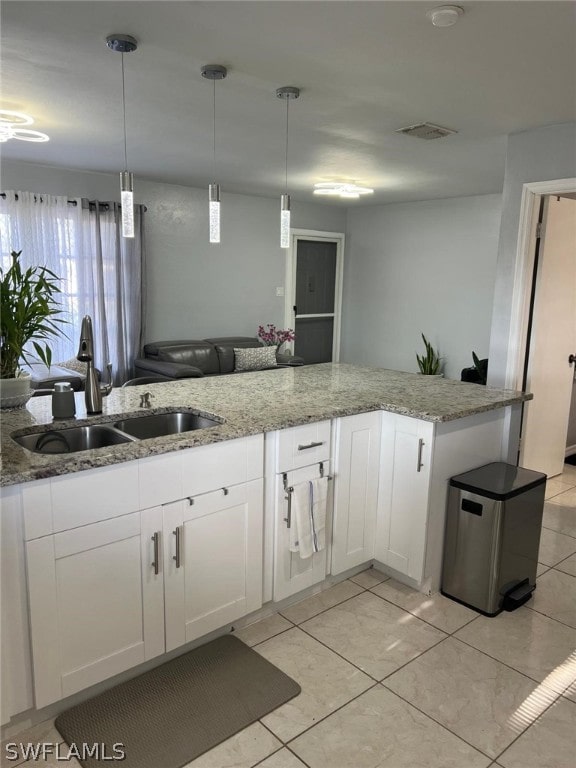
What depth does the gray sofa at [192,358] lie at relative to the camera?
17.7 feet

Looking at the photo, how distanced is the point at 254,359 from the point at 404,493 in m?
3.71

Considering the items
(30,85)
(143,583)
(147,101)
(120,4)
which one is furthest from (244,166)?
(143,583)

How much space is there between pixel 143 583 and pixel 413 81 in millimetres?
2520

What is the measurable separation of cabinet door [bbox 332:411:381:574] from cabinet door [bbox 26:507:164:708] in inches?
37.3

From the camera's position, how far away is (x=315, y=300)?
7656mm

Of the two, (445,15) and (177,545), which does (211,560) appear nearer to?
(177,545)

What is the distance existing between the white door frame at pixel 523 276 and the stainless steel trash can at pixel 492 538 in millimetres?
1083

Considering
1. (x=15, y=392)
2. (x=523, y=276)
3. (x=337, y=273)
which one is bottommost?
(x=15, y=392)

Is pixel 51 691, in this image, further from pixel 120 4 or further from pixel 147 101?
pixel 147 101

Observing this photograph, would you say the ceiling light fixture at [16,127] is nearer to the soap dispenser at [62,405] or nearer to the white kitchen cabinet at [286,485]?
the soap dispenser at [62,405]

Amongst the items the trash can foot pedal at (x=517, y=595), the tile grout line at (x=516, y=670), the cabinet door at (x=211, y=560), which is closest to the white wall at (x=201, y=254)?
the cabinet door at (x=211, y=560)

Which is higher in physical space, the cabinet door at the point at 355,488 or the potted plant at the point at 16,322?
the potted plant at the point at 16,322

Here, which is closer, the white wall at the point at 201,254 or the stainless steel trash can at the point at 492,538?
the stainless steel trash can at the point at 492,538

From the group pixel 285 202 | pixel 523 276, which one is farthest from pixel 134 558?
pixel 523 276
